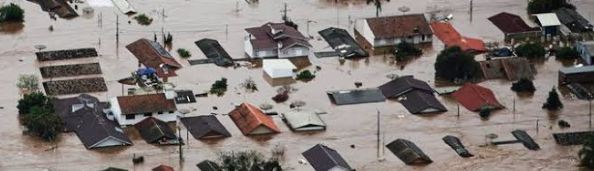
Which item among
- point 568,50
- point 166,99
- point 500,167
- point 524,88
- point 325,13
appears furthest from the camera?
point 325,13

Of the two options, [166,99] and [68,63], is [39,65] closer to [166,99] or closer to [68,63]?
[68,63]

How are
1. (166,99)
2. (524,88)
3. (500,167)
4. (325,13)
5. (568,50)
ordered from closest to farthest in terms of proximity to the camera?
(500,167), (166,99), (524,88), (568,50), (325,13)

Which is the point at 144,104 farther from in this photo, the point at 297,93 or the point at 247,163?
the point at 247,163

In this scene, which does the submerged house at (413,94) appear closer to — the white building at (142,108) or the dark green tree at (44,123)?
the white building at (142,108)

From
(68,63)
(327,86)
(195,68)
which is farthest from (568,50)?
(68,63)

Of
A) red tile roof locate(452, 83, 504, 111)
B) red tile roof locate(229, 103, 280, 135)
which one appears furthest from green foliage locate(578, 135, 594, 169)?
red tile roof locate(229, 103, 280, 135)
